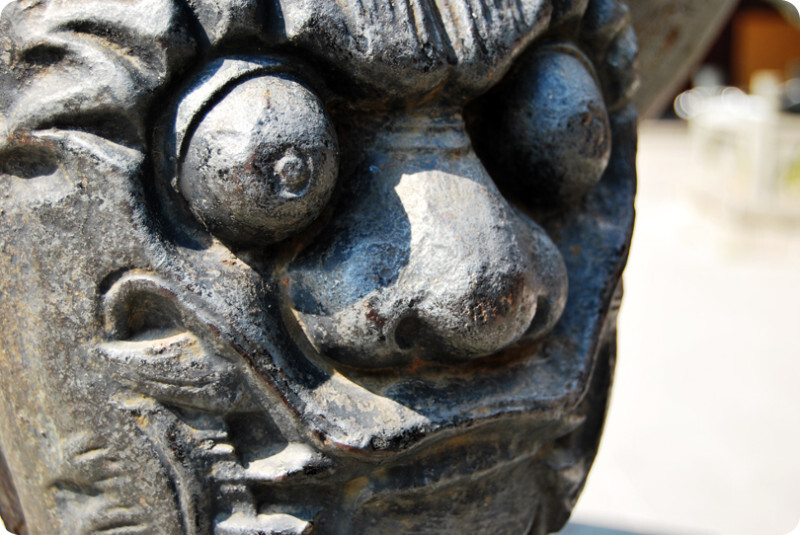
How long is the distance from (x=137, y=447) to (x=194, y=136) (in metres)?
0.26

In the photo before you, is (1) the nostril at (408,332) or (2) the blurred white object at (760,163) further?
(2) the blurred white object at (760,163)

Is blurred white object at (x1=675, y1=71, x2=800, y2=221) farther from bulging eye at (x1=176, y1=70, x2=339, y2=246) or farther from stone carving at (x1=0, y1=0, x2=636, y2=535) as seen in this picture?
bulging eye at (x1=176, y1=70, x2=339, y2=246)

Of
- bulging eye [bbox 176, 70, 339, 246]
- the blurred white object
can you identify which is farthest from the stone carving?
the blurred white object

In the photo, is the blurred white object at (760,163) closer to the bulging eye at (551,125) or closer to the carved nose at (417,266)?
the bulging eye at (551,125)

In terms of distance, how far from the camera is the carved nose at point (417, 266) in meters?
0.65

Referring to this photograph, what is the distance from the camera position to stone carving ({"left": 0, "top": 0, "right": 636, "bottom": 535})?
1.99 ft

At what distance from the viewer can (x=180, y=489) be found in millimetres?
649

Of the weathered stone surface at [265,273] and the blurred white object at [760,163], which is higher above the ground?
the weathered stone surface at [265,273]

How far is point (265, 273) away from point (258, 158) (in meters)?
0.11

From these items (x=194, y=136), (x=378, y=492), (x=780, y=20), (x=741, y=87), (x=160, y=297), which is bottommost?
(x=741, y=87)

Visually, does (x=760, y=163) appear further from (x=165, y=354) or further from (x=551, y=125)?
(x=165, y=354)

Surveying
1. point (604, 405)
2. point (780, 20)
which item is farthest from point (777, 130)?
point (780, 20)

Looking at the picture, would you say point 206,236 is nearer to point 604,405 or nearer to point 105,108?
point 105,108

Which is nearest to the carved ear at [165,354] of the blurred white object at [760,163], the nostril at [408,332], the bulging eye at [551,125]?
the nostril at [408,332]
